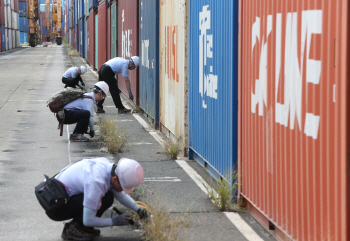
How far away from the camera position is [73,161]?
8586mm

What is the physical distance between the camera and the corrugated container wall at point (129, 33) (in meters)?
14.9

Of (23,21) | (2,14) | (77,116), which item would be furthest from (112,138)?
(23,21)

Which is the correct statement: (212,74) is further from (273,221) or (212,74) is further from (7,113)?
(7,113)

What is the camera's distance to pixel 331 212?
3633 mm

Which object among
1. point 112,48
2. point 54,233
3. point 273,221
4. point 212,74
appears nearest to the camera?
point 273,221

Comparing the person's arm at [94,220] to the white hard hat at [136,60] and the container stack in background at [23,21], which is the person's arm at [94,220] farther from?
the container stack in background at [23,21]

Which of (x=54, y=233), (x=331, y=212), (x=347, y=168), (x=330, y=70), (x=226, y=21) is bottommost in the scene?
(x=54, y=233)

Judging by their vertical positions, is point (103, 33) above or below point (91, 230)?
above

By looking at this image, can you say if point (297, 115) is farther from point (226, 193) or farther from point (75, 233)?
point (75, 233)

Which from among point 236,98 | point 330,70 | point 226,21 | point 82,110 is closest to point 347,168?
point 330,70

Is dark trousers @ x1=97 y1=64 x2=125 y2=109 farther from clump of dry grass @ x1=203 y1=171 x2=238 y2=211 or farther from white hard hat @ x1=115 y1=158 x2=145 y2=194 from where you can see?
white hard hat @ x1=115 y1=158 x2=145 y2=194

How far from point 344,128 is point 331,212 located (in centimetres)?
62

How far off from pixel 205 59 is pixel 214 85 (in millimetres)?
651

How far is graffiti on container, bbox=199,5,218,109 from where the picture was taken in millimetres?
6987
